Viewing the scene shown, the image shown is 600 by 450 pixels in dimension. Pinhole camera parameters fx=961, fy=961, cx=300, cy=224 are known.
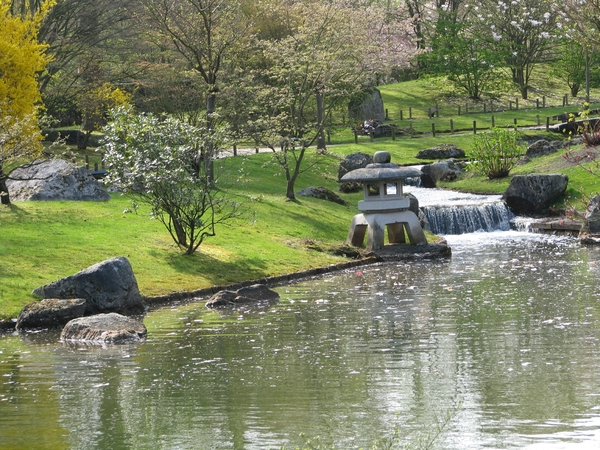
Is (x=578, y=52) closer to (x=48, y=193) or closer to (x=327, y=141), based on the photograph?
(x=327, y=141)

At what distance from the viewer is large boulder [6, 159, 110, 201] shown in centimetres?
3594

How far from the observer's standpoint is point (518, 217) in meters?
43.1

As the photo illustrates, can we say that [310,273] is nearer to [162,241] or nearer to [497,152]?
[162,241]

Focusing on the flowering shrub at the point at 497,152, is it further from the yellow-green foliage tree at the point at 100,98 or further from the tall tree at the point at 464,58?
the tall tree at the point at 464,58

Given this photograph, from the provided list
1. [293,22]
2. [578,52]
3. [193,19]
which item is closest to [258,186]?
[193,19]

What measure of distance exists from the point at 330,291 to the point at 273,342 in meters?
7.43

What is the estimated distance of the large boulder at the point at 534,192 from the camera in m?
43.6

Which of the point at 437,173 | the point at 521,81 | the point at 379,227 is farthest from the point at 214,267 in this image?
the point at 521,81

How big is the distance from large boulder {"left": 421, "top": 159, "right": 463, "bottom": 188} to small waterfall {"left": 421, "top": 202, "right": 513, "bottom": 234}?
9.96 metres

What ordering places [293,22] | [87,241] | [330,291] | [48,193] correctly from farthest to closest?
1. [293,22]
2. [48,193]
3. [87,241]
4. [330,291]

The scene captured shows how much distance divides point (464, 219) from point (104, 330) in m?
24.2

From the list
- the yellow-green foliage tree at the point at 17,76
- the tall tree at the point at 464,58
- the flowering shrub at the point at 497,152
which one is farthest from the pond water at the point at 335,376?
the tall tree at the point at 464,58

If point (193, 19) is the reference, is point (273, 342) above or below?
below

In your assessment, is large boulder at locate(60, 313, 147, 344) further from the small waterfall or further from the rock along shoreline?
the small waterfall
